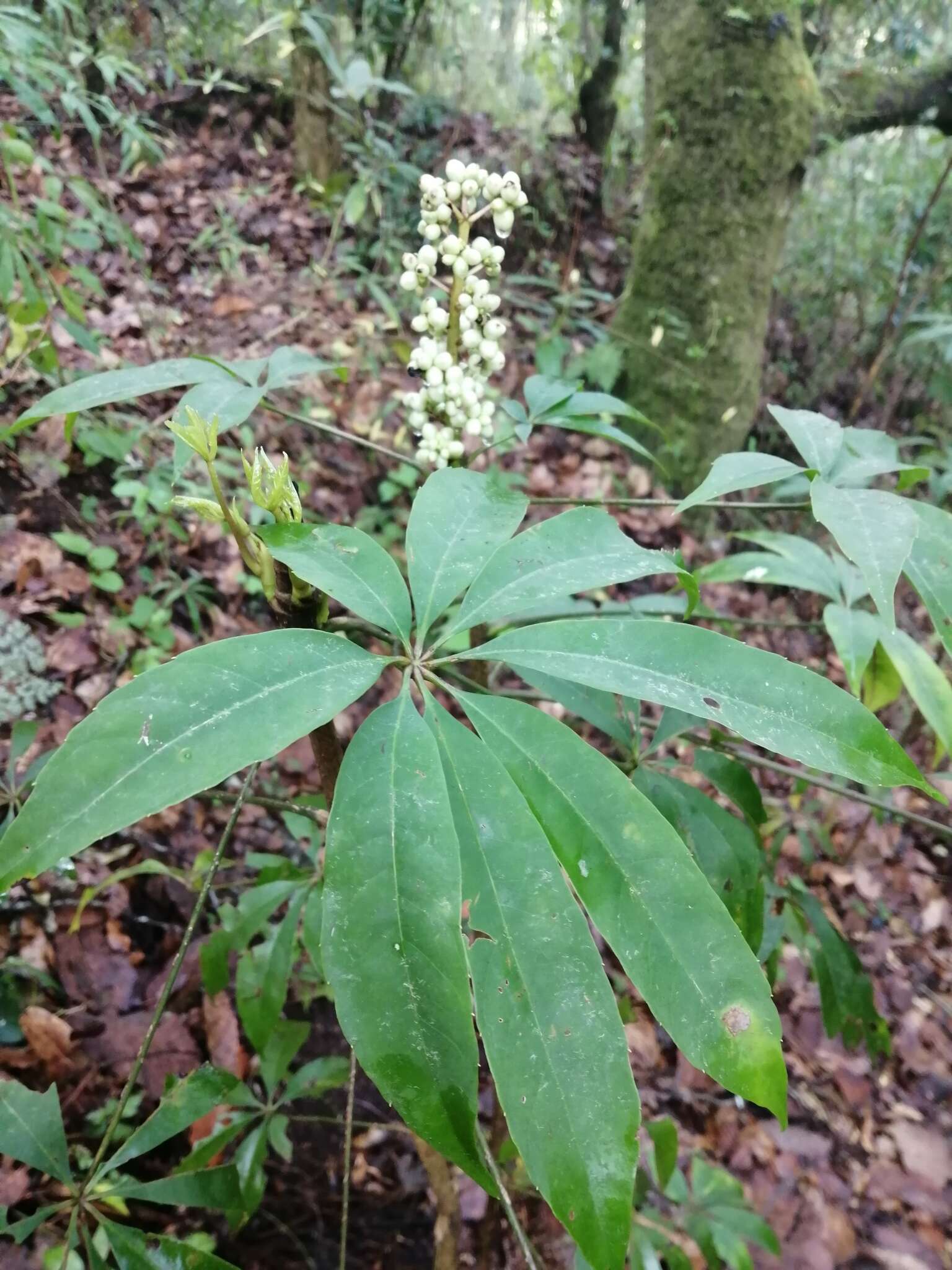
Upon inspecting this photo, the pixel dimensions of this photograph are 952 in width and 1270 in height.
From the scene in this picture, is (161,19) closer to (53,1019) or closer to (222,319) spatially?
(222,319)

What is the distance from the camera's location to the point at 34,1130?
2.92 ft

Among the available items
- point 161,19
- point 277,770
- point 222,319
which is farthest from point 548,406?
point 161,19

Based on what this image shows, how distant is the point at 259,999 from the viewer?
44.2 inches

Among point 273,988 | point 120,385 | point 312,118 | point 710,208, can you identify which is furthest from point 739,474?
point 312,118

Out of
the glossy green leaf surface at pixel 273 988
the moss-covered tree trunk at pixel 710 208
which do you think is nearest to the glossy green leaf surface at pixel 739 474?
the glossy green leaf surface at pixel 273 988

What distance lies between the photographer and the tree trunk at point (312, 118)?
3459 mm

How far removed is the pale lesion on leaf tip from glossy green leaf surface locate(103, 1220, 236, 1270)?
620 mm

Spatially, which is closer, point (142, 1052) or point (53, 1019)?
point (142, 1052)

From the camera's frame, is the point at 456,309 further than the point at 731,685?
Yes

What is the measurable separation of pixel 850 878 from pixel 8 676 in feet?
8.27

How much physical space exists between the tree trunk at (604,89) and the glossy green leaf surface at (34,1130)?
5.19 metres

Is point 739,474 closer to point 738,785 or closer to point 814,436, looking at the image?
point 814,436

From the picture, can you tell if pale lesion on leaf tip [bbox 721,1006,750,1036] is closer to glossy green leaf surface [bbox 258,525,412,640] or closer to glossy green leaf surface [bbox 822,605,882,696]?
glossy green leaf surface [bbox 258,525,412,640]

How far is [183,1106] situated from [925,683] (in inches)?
46.5
